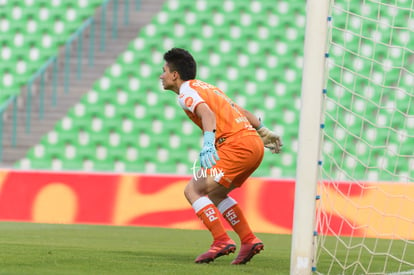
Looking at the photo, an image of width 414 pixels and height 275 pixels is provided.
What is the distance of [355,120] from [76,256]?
703 cm

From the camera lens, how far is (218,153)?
562cm

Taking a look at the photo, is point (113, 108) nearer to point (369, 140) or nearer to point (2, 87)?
point (2, 87)

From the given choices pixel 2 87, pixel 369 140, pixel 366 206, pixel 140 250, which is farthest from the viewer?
pixel 2 87

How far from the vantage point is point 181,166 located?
1209cm

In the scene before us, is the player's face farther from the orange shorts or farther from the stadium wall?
the stadium wall

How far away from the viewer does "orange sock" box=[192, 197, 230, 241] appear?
5500 millimetres

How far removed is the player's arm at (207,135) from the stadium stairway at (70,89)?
769 cm

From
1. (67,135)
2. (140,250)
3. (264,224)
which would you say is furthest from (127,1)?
(140,250)

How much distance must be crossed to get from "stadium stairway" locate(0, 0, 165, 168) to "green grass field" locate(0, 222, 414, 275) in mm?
3469

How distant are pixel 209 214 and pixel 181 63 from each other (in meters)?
1.03

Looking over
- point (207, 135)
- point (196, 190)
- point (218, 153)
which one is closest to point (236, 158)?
point (218, 153)

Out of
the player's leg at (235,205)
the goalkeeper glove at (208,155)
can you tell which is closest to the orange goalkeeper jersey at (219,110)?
the player's leg at (235,205)

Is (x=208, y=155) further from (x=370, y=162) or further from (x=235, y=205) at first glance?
(x=370, y=162)

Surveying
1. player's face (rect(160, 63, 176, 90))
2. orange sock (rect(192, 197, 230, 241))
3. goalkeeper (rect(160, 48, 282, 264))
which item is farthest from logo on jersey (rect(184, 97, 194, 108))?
orange sock (rect(192, 197, 230, 241))
